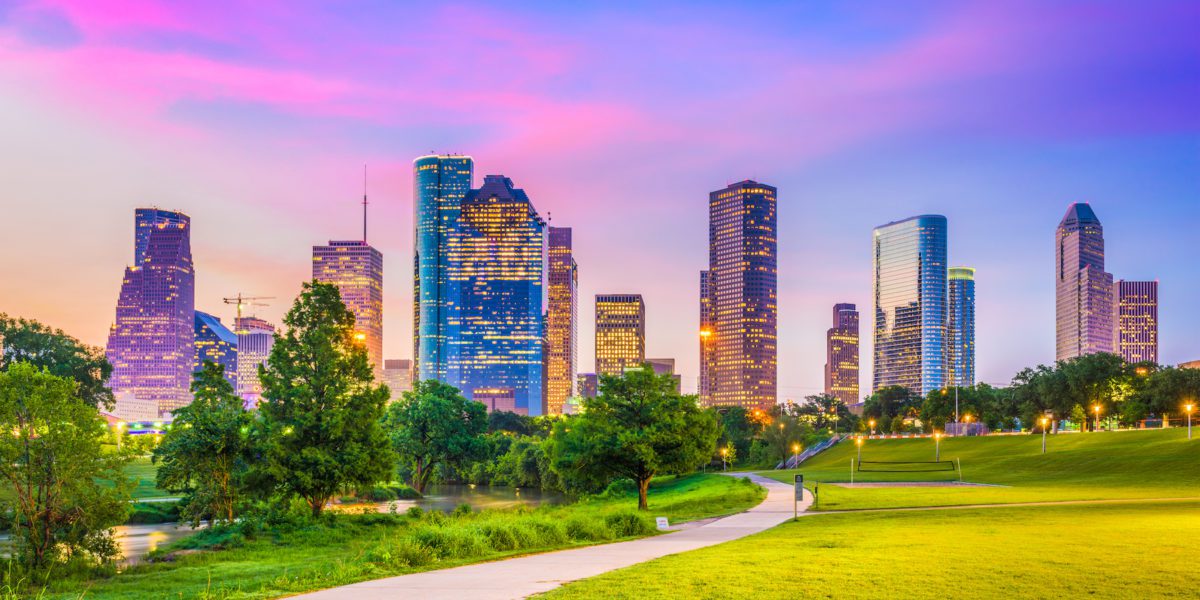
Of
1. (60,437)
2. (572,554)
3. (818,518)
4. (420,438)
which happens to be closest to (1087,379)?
(420,438)

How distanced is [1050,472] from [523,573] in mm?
53625

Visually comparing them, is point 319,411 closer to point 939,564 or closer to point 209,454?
point 209,454

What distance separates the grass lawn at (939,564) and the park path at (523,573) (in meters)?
0.83

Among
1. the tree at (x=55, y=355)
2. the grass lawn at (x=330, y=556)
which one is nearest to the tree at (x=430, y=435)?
the tree at (x=55, y=355)

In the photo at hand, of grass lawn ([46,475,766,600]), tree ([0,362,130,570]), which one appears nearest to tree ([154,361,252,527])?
grass lawn ([46,475,766,600])

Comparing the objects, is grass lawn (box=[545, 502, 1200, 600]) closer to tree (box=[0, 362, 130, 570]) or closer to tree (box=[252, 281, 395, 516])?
tree (box=[0, 362, 130, 570])

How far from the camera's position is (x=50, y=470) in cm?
2812

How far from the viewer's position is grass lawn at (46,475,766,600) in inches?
731

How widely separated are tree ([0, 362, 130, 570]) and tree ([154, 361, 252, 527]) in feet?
29.3

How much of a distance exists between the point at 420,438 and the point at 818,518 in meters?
53.4

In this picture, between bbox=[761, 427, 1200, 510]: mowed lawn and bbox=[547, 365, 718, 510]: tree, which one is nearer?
bbox=[761, 427, 1200, 510]: mowed lawn

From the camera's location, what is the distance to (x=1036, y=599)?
14344 mm

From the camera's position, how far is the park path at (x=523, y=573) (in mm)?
15594

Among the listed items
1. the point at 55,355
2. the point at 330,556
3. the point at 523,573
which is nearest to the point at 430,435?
the point at 55,355
